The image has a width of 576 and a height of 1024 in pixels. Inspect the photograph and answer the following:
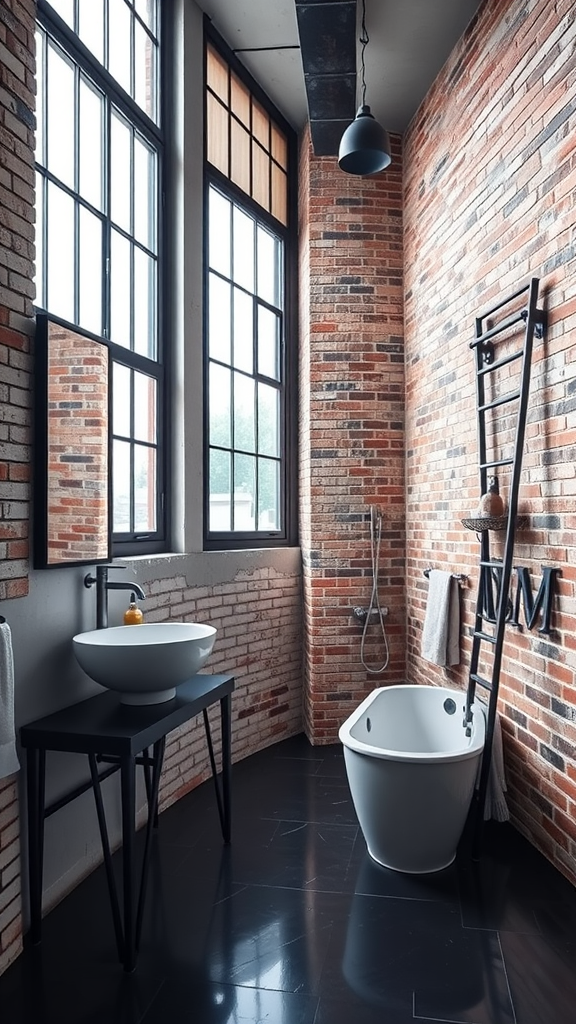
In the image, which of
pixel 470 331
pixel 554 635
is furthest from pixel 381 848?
pixel 470 331

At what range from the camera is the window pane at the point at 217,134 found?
369 centimetres

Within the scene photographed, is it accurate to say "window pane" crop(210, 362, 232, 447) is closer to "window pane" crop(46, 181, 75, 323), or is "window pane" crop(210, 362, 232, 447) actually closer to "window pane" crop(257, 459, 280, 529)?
"window pane" crop(257, 459, 280, 529)

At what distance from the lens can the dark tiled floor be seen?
1834 millimetres

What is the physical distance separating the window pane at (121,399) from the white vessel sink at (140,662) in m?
1.06

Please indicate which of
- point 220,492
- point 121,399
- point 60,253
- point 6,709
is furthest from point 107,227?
point 6,709

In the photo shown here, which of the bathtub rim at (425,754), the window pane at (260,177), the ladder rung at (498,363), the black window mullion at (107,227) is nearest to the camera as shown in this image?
the bathtub rim at (425,754)

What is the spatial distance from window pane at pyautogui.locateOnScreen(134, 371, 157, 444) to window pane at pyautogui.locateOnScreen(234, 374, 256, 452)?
657 millimetres

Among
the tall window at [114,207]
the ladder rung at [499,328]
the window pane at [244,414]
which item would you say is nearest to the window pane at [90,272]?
the tall window at [114,207]

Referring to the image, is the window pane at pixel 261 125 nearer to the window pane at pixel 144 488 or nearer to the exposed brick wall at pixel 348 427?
the exposed brick wall at pixel 348 427

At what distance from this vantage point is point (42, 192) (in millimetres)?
2539

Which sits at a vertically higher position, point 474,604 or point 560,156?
point 560,156

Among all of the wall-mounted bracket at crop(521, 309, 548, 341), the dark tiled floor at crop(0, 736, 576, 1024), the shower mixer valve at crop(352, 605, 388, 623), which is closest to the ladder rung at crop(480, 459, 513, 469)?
the wall-mounted bracket at crop(521, 309, 548, 341)

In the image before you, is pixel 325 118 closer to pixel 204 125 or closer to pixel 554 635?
pixel 204 125

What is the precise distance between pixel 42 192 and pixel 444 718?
2.81m
